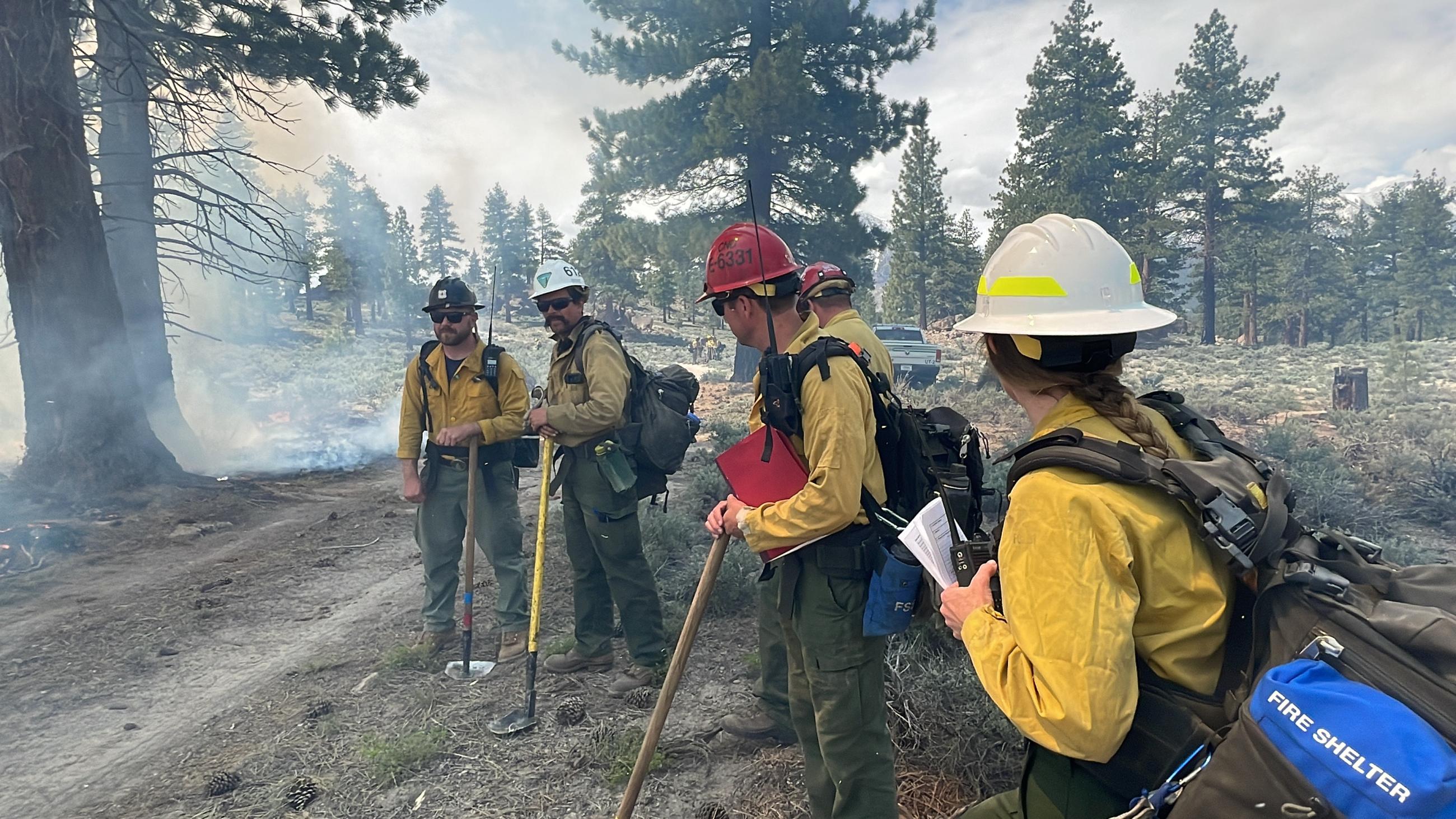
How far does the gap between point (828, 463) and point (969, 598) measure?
2.77ft

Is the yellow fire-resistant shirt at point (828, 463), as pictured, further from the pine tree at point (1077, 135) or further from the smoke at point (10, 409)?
the pine tree at point (1077, 135)

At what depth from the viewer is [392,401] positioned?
2461 centimetres

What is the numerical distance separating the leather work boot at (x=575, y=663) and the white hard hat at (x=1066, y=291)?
3.84 meters

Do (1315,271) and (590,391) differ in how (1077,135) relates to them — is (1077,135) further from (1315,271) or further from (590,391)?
(1315,271)

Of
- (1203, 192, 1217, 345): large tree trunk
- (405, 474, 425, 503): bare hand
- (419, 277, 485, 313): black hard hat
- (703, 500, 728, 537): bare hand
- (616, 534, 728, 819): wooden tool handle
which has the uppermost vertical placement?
(1203, 192, 1217, 345): large tree trunk

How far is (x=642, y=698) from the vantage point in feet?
14.1

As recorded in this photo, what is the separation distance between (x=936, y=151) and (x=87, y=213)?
4516 centimetres

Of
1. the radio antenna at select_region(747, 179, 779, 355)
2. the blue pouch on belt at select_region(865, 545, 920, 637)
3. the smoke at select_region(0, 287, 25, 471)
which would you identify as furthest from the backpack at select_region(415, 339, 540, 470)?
the smoke at select_region(0, 287, 25, 471)

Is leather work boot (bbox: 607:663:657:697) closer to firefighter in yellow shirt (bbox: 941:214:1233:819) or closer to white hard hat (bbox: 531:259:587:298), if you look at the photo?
white hard hat (bbox: 531:259:587:298)

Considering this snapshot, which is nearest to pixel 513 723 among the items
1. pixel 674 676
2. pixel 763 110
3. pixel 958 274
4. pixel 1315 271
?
pixel 674 676

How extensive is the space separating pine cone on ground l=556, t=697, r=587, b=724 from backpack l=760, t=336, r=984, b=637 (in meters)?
2.25

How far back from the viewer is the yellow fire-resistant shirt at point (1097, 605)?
1.26 meters

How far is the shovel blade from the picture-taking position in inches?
157

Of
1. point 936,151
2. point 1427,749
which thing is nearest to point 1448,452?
point 1427,749
